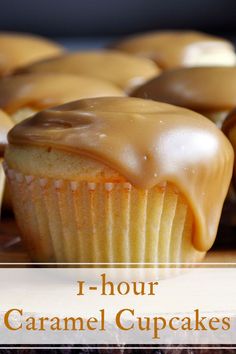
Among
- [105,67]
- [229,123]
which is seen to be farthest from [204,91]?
[105,67]

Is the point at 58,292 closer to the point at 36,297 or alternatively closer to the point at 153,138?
the point at 36,297

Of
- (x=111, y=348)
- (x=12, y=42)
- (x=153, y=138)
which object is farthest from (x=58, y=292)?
(x=12, y=42)

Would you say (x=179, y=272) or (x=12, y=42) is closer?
(x=179, y=272)

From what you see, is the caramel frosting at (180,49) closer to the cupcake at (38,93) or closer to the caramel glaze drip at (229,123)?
the cupcake at (38,93)

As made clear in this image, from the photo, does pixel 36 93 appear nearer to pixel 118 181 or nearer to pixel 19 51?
pixel 118 181

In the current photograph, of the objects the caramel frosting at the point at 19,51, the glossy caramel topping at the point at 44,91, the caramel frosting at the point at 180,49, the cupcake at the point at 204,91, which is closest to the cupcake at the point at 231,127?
the cupcake at the point at 204,91
